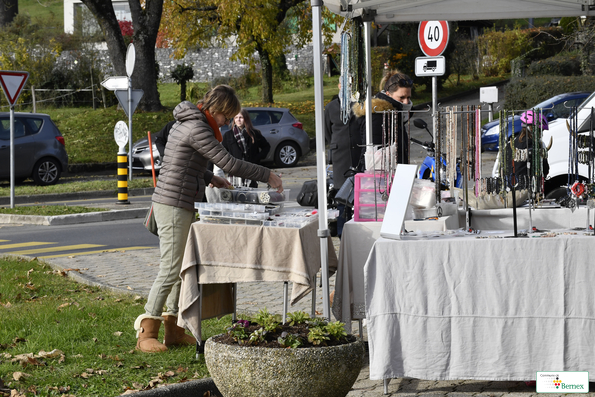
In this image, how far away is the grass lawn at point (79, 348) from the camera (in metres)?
5.00

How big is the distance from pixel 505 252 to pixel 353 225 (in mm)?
1127

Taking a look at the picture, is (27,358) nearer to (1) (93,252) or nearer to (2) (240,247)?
(2) (240,247)

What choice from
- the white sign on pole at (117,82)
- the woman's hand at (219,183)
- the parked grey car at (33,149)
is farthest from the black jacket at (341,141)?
the parked grey car at (33,149)

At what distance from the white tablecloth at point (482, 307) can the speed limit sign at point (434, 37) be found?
7.48 meters

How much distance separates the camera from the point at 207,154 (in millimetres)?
5445

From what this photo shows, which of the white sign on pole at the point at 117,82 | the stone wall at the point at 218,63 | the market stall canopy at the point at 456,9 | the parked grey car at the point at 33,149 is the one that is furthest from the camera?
the stone wall at the point at 218,63

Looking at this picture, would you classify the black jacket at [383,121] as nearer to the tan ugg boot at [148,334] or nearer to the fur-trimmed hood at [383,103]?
the fur-trimmed hood at [383,103]

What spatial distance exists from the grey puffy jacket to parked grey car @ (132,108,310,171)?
17604mm

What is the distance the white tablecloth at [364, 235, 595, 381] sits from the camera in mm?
4773

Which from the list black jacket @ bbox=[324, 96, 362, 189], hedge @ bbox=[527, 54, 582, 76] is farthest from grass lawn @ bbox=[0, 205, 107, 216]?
hedge @ bbox=[527, 54, 582, 76]

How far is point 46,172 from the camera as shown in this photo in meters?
20.5

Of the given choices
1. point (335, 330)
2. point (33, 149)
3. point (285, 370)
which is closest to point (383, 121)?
point (335, 330)

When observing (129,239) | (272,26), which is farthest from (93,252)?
(272,26)

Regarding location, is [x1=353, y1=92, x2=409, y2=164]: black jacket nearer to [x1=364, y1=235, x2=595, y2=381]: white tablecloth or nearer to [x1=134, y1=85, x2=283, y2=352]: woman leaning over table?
[x1=134, y1=85, x2=283, y2=352]: woman leaning over table
